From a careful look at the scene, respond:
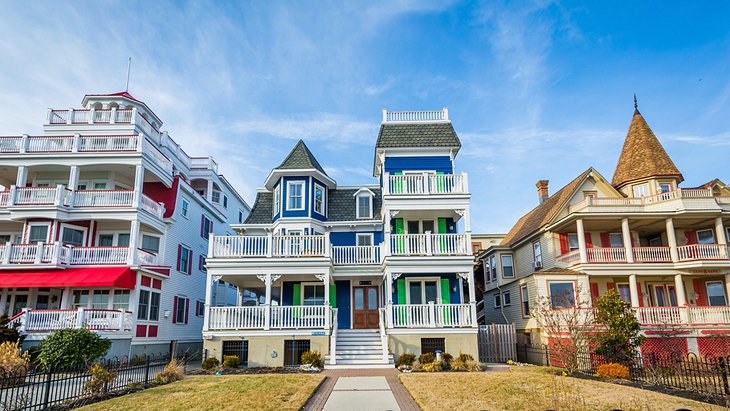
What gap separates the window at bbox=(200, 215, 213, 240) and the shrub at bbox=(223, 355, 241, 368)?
1290cm

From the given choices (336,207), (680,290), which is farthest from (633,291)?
(336,207)

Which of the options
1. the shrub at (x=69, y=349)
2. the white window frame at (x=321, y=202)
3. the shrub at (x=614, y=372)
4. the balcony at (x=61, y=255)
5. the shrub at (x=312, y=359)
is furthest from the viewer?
the white window frame at (x=321, y=202)

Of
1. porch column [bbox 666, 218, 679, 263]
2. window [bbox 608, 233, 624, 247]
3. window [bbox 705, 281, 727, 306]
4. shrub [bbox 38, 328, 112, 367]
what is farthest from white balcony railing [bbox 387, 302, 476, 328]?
window [bbox 705, 281, 727, 306]

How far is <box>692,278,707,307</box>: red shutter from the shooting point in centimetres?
2497

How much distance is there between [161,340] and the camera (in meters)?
23.9

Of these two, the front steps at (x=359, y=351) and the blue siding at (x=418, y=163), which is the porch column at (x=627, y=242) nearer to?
the blue siding at (x=418, y=163)

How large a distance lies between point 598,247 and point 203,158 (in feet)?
85.6

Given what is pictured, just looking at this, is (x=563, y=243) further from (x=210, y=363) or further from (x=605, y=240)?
(x=210, y=363)

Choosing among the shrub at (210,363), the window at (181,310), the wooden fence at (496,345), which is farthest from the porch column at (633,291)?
the window at (181,310)

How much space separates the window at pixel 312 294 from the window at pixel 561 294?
37.1 feet

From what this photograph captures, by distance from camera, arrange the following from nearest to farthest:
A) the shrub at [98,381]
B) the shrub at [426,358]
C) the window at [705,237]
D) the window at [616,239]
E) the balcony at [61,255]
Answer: the shrub at [98,381], the shrub at [426,358], the balcony at [61,255], the window at [705,237], the window at [616,239]

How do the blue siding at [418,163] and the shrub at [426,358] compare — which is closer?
the shrub at [426,358]

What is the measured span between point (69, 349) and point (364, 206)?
49.2ft

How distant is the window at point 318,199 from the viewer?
2467 cm
